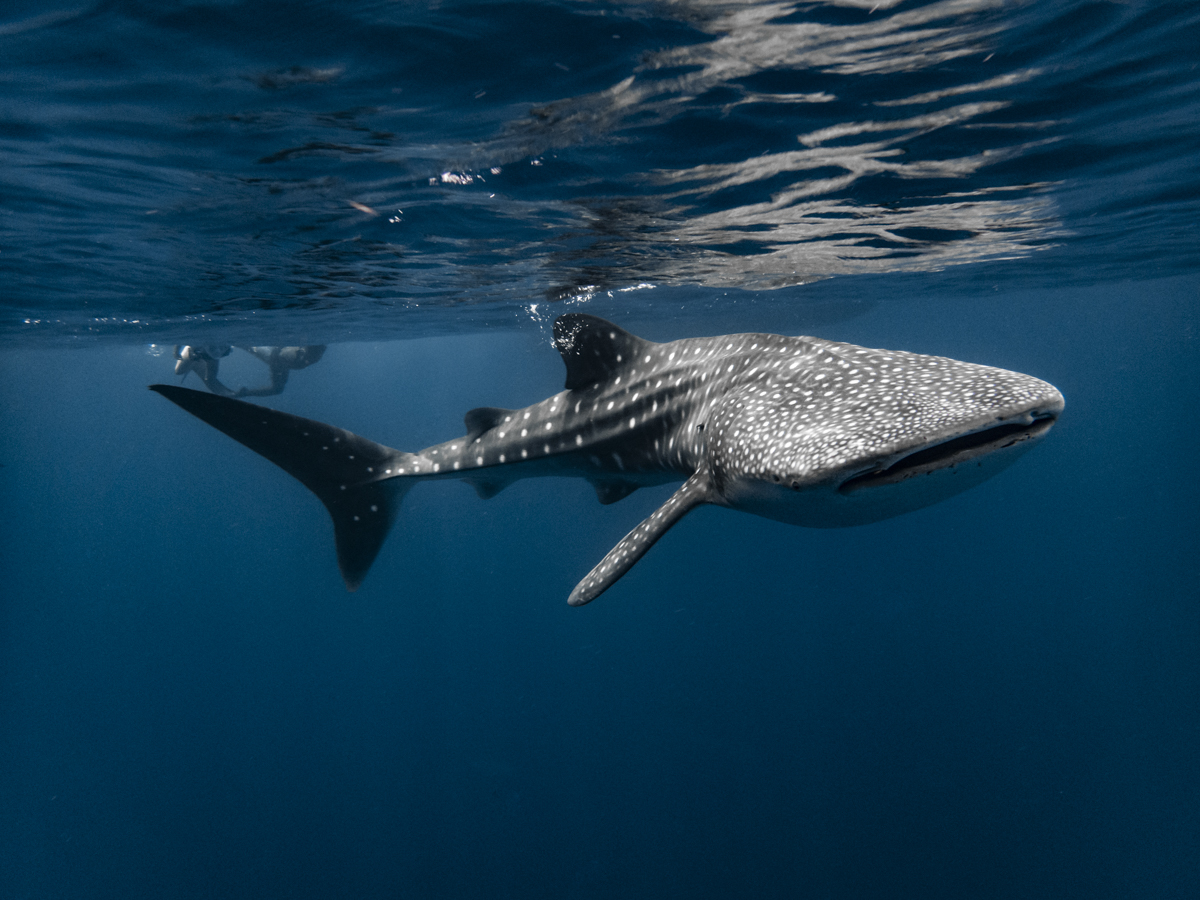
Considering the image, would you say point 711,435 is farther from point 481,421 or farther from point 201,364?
point 201,364

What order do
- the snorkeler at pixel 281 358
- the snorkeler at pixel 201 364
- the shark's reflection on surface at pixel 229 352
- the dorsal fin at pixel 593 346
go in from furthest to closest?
the snorkeler at pixel 281 358, the shark's reflection on surface at pixel 229 352, the snorkeler at pixel 201 364, the dorsal fin at pixel 593 346

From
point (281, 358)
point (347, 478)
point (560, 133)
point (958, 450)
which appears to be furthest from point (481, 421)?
point (281, 358)

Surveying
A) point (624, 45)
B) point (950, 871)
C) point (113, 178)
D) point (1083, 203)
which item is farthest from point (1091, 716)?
point (113, 178)

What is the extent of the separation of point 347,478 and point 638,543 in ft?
12.6

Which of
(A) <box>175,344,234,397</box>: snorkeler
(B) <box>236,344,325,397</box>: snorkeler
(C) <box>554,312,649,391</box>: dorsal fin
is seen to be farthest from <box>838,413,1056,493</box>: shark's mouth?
(B) <box>236,344,325,397</box>: snorkeler

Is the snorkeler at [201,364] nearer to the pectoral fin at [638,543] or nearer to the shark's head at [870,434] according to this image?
the pectoral fin at [638,543]

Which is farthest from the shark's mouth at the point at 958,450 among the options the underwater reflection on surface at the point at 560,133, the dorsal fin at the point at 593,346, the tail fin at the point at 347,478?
the tail fin at the point at 347,478

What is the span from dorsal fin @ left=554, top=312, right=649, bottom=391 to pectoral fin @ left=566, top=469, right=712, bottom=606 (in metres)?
1.88

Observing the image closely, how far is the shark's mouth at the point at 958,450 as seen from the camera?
9.89ft

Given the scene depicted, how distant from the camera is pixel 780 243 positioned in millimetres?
14242

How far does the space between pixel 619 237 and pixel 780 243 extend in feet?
12.7

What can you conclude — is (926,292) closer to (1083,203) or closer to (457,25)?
(1083,203)

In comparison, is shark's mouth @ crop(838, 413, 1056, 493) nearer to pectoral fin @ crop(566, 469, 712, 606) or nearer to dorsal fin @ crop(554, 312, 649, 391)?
Result: pectoral fin @ crop(566, 469, 712, 606)

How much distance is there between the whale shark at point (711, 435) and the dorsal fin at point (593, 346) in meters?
0.01
